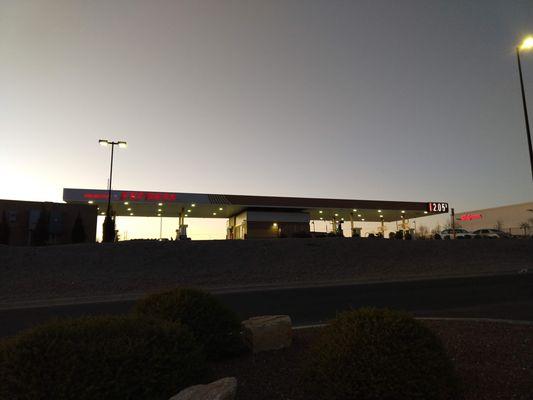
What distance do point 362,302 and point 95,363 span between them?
1078 centimetres

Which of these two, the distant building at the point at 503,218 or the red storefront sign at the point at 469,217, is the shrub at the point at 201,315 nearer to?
the distant building at the point at 503,218

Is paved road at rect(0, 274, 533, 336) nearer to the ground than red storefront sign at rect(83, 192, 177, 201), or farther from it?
nearer to the ground

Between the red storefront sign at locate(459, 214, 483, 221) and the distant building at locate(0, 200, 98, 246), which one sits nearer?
the distant building at locate(0, 200, 98, 246)

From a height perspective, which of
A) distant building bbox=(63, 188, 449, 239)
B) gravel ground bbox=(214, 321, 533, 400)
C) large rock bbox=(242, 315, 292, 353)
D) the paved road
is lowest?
the paved road

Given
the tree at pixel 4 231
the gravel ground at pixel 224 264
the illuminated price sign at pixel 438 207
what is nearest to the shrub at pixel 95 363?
the gravel ground at pixel 224 264

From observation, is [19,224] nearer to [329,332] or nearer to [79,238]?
[79,238]

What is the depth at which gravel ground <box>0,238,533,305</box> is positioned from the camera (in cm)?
1812

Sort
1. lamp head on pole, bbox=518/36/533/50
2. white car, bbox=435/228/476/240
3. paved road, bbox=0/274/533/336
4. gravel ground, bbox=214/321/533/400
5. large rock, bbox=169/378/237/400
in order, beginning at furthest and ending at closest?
1. white car, bbox=435/228/476/240
2. lamp head on pole, bbox=518/36/533/50
3. paved road, bbox=0/274/533/336
4. gravel ground, bbox=214/321/533/400
5. large rock, bbox=169/378/237/400

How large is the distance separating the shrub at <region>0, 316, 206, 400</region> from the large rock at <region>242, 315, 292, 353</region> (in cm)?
202

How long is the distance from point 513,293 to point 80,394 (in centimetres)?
1484

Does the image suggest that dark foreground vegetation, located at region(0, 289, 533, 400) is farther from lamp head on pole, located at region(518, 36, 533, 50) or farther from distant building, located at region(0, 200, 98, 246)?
distant building, located at region(0, 200, 98, 246)

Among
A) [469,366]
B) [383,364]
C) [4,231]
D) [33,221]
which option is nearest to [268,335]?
[383,364]

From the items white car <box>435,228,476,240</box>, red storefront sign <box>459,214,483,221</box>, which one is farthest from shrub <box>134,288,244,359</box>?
red storefront sign <box>459,214,483,221</box>

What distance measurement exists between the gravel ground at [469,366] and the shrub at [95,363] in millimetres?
1042
